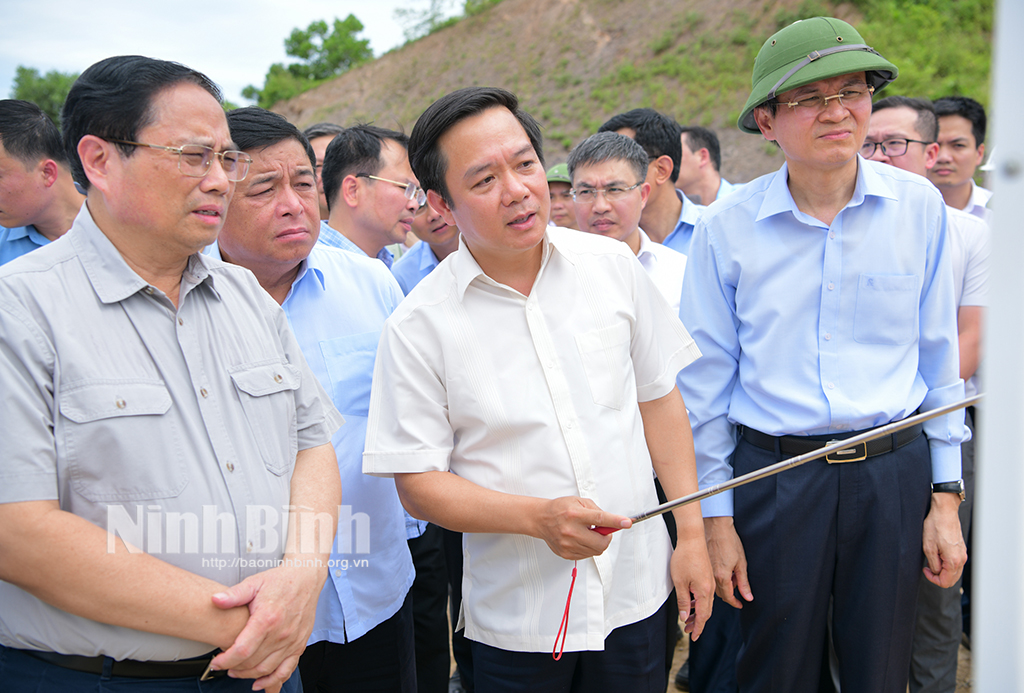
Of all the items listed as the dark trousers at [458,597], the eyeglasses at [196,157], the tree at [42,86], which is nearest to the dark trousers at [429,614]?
the dark trousers at [458,597]

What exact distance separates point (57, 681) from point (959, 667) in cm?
374

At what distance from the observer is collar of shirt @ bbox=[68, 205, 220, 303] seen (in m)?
1.50

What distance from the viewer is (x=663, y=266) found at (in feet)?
11.0

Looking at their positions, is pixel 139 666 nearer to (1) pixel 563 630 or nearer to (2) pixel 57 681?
(2) pixel 57 681

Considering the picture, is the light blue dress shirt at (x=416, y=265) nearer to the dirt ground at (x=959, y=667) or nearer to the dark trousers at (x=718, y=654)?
the dark trousers at (x=718, y=654)

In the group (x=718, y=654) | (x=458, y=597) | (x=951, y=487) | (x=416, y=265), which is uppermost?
(x=416, y=265)

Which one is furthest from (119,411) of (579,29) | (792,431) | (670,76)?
(579,29)

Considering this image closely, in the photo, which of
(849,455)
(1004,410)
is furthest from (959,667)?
(1004,410)

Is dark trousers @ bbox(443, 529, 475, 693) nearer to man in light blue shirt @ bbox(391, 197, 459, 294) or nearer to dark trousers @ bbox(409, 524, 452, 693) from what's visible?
dark trousers @ bbox(409, 524, 452, 693)

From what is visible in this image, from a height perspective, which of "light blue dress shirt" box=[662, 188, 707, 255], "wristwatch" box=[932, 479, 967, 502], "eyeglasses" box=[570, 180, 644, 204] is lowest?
"wristwatch" box=[932, 479, 967, 502]

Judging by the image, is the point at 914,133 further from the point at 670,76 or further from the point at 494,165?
the point at 670,76

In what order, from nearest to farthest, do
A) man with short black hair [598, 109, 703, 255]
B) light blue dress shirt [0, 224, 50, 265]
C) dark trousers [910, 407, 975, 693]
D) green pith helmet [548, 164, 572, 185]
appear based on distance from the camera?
dark trousers [910, 407, 975, 693] < light blue dress shirt [0, 224, 50, 265] < man with short black hair [598, 109, 703, 255] < green pith helmet [548, 164, 572, 185]

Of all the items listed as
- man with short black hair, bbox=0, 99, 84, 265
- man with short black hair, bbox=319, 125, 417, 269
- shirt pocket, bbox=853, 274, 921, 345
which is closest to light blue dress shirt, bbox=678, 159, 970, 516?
shirt pocket, bbox=853, 274, 921, 345

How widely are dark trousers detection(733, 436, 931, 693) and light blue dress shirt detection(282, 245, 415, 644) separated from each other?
114cm
